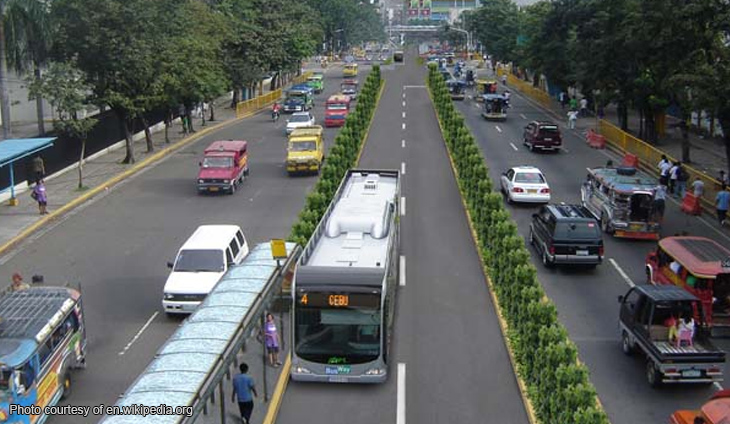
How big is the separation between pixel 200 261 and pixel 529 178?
57.6 ft

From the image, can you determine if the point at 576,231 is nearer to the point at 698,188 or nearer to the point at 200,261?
the point at 698,188

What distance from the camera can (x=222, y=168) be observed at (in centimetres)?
4034

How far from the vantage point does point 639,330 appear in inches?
790

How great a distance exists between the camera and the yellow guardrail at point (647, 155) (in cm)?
3666

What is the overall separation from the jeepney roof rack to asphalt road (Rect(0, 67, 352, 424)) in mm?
2126

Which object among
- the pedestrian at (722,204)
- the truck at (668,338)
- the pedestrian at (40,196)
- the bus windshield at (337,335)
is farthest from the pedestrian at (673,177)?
the pedestrian at (40,196)

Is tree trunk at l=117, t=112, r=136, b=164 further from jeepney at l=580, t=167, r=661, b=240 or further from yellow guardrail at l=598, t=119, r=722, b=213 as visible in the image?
yellow guardrail at l=598, t=119, r=722, b=213

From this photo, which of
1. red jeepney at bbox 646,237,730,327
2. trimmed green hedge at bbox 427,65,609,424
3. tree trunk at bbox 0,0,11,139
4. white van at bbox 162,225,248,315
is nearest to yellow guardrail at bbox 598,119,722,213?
trimmed green hedge at bbox 427,65,609,424

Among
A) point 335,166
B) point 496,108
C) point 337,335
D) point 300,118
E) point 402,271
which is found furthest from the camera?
point 496,108

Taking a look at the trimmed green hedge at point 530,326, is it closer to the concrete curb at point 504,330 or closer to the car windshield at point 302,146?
the concrete curb at point 504,330

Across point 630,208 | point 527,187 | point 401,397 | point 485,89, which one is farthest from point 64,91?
point 485,89

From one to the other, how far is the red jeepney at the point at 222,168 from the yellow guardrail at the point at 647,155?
21.5 m

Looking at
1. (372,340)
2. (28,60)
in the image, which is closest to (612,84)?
(28,60)

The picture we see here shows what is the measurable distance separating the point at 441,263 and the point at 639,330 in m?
9.62
